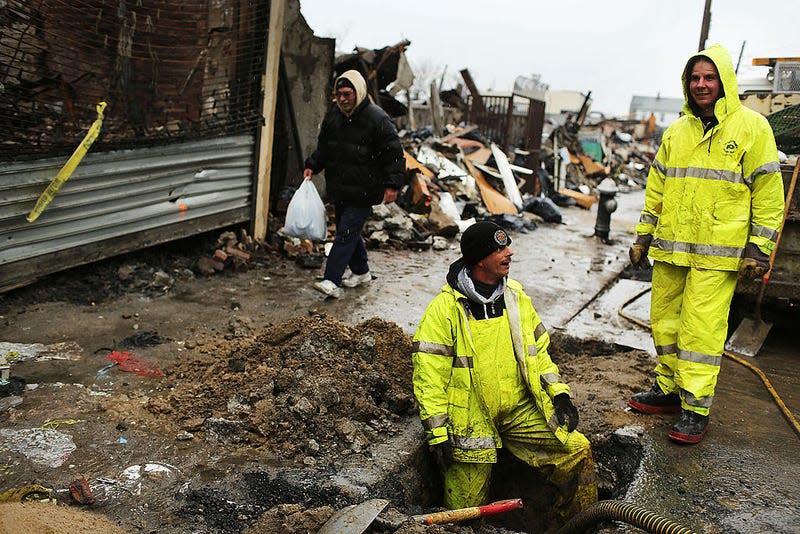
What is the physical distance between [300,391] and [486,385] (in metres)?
0.99

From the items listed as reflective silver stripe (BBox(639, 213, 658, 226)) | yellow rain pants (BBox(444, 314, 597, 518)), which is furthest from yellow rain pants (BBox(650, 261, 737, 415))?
yellow rain pants (BBox(444, 314, 597, 518))

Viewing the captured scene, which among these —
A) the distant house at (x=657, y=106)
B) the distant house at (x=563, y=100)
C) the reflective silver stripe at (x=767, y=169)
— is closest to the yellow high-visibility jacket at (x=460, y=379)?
the reflective silver stripe at (x=767, y=169)

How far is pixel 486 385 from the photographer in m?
3.13

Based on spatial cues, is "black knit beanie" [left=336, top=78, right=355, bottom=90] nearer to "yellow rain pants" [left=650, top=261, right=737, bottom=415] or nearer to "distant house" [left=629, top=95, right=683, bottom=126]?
"yellow rain pants" [left=650, top=261, right=737, bottom=415]

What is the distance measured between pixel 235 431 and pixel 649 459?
2.20 metres

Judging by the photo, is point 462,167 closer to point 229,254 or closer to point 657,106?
point 229,254

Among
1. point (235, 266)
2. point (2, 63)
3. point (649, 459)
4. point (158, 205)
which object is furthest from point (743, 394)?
point (2, 63)

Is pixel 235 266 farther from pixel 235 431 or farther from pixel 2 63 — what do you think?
pixel 235 431

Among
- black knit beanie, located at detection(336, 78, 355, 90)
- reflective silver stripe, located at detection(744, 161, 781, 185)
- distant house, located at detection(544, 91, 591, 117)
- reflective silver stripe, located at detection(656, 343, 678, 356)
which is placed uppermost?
distant house, located at detection(544, 91, 591, 117)

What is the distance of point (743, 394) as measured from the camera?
4199 millimetres

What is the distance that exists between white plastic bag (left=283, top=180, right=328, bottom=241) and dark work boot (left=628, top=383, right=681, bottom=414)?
10.8 feet

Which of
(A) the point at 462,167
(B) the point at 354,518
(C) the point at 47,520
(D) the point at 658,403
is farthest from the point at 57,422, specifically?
(A) the point at 462,167

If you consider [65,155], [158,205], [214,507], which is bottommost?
[214,507]

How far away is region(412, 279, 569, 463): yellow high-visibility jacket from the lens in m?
3.06
